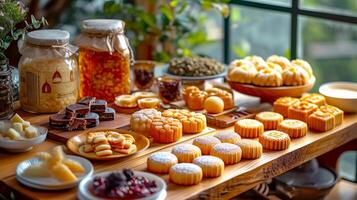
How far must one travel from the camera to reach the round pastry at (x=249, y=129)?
2.14 m

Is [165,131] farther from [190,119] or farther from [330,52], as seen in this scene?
[330,52]

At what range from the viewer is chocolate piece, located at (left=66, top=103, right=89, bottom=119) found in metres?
2.13

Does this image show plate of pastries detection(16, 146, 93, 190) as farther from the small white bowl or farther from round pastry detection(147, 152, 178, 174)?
the small white bowl

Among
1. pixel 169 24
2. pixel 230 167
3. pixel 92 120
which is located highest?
pixel 169 24

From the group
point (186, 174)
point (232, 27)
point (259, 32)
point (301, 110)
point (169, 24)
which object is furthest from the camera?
point (259, 32)

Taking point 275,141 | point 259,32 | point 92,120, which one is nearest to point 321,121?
point 275,141

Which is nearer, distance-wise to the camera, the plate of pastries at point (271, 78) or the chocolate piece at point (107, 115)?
the chocolate piece at point (107, 115)

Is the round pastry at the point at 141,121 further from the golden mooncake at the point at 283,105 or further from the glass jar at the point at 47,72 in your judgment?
the golden mooncake at the point at 283,105

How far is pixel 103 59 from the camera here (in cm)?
237

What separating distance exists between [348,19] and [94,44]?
96 centimetres

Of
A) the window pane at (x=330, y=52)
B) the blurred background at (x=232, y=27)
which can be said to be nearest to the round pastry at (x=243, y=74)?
the blurred background at (x=232, y=27)

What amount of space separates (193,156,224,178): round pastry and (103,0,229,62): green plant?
43.3 inches

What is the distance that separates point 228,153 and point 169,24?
1.14m

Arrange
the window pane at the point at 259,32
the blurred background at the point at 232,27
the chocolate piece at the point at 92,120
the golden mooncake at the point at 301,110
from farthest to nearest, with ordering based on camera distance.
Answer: the window pane at the point at 259,32
the blurred background at the point at 232,27
the golden mooncake at the point at 301,110
the chocolate piece at the point at 92,120
